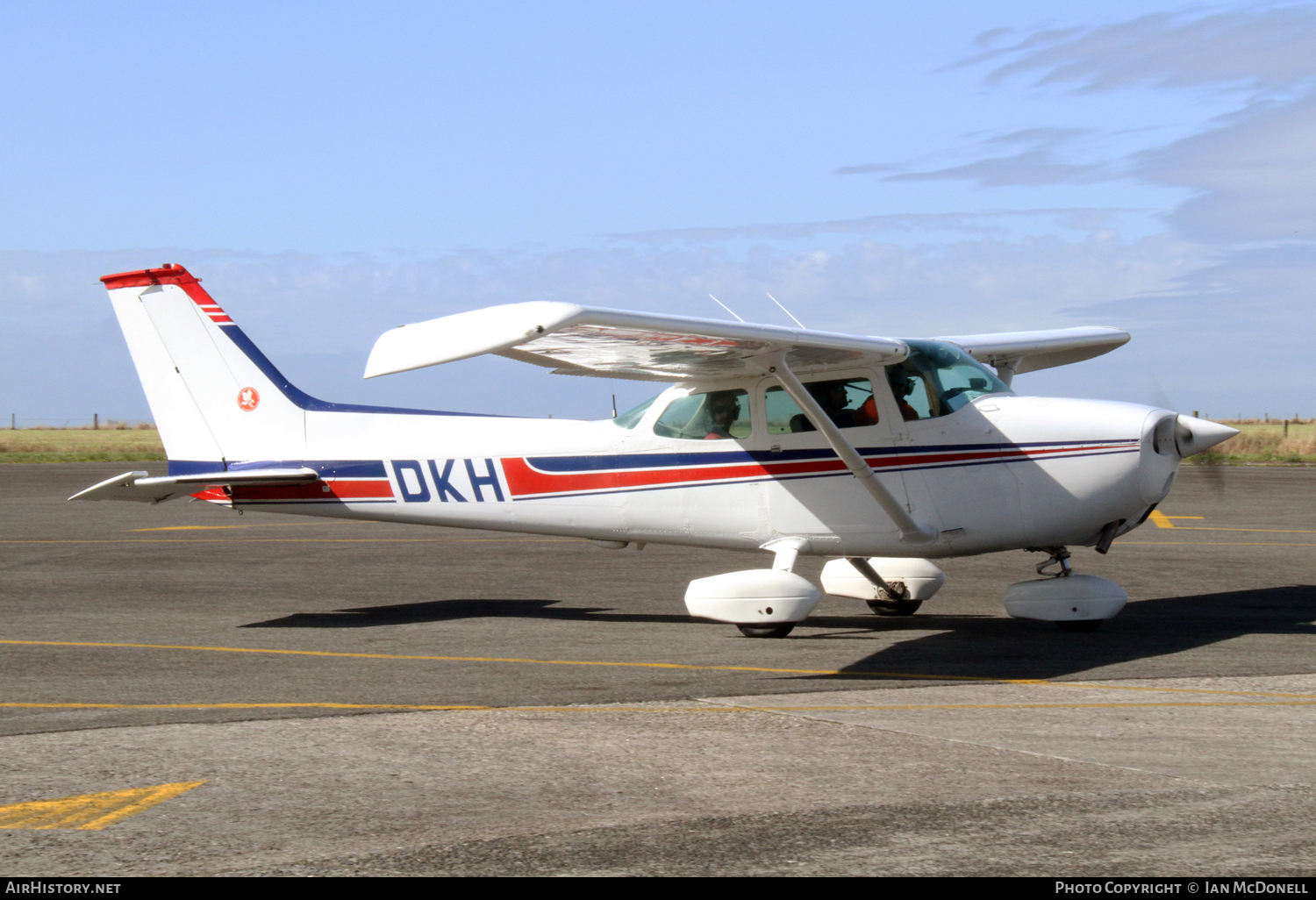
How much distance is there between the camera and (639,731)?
20.8 feet

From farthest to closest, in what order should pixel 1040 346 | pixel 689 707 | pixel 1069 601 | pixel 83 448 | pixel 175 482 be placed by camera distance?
1. pixel 83 448
2. pixel 1040 346
3. pixel 175 482
4. pixel 1069 601
5. pixel 689 707

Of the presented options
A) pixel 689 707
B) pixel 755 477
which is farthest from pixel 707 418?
pixel 689 707

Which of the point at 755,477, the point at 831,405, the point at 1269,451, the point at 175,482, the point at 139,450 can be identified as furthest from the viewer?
the point at 139,450

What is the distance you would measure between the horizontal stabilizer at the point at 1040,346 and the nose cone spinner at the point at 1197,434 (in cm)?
272

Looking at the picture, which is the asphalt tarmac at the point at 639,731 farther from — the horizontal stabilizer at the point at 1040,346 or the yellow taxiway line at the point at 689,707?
the horizontal stabilizer at the point at 1040,346

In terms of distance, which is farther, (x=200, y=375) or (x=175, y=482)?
(x=200, y=375)

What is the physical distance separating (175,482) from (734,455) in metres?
4.99

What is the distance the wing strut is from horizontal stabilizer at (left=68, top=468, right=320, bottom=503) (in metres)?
4.70

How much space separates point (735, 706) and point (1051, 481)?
373cm

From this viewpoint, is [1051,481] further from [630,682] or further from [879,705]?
[630,682]

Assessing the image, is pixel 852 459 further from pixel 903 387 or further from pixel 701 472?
pixel 701 472

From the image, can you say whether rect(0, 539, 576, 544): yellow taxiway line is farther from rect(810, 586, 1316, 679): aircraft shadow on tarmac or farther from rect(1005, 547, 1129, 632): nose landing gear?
rect(1005, 547, 1129, 632): nose landing gear

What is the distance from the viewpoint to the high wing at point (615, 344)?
21.6ft

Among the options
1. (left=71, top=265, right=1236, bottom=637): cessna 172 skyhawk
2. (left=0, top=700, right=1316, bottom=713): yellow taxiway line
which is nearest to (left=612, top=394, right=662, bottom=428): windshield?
(left=71, top=265, right=1236, bottom=637): cessna 172 skyhawk
